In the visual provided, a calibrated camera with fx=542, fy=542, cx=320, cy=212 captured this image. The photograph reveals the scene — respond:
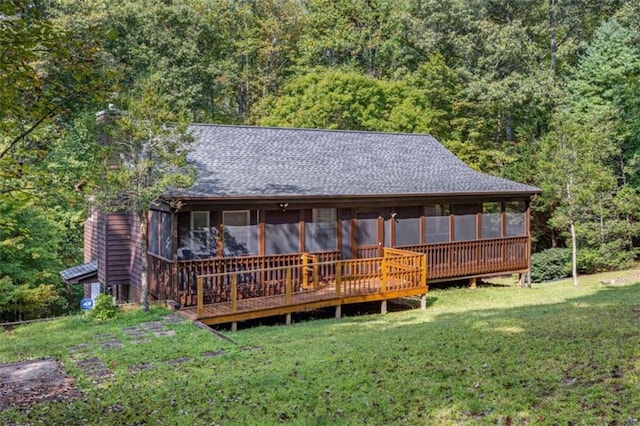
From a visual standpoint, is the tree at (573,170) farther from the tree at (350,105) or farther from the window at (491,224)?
the tree at (350,105)

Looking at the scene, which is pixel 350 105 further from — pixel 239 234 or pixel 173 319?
pixel 173 319

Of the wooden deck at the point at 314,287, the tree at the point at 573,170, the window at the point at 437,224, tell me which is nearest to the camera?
the wooden deck at the point at 314,287

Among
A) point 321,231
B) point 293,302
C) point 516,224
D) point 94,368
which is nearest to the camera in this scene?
point 94,368

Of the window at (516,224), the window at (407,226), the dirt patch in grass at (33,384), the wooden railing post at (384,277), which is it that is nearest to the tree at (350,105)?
the window at (516,224)

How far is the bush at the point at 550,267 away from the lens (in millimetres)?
20281

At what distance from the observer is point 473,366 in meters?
6.50

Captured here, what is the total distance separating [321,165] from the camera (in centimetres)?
1596

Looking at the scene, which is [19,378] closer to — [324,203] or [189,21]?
[324,203]

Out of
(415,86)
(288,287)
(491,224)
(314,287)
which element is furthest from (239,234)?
(415,86)

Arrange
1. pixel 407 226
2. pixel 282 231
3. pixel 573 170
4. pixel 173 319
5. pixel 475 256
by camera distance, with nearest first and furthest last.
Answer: pixel 173 319
pixel 282 231
pixel 407 226
pixel 475 256
pixel 573 170

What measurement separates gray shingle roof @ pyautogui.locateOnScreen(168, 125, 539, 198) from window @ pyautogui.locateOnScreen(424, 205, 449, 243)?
2.37ft

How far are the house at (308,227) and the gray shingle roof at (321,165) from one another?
5 centimetres

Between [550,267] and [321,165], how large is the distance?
10.2 meters

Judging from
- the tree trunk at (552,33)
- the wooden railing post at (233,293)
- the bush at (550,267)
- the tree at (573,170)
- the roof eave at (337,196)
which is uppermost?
the tree trunk at (552,33)
